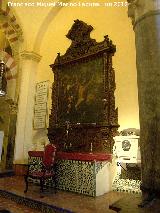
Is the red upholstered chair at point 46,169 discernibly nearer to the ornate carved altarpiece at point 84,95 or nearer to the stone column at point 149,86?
the ornate carved altarpiece at point 84,95

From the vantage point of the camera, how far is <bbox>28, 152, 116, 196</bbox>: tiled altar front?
4.91 metres

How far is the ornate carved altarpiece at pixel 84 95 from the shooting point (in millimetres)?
6012

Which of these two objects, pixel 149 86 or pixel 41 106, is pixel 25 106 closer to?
pixel 41 106

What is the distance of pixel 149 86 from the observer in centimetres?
224

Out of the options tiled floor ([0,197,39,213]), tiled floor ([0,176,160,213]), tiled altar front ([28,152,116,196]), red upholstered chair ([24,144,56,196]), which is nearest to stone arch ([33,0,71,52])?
red upholstered chair ([24,144,56,196])

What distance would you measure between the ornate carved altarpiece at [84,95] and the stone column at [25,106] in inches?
35.8

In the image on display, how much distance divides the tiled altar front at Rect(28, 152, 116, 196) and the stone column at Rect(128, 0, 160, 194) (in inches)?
112

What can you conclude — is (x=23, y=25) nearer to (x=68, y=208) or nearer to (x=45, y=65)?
(x=45, y=65)

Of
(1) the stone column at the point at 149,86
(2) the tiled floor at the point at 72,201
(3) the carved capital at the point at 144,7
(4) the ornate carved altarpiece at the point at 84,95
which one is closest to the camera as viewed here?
(1) the stone column at the point at 149,86

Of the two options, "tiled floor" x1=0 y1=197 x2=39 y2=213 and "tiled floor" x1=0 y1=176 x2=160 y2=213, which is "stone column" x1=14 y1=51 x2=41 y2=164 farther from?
"tiled floor" x1=0 y1=197 x2=39 y2=213

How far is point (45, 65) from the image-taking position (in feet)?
27.1

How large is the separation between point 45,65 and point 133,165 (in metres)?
4.70

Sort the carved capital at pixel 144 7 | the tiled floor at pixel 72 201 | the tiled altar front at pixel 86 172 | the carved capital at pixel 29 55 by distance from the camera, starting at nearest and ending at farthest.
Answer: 1. the carved capital at pixel 144 7
2. the tiled floor at pixel 72 201
3. the tiled altar front at pixel 86 172
4. the carved capital at pixel 29 55

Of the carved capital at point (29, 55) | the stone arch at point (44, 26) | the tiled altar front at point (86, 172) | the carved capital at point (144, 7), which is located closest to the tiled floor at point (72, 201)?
the tiled altar front at point (86, 172)
